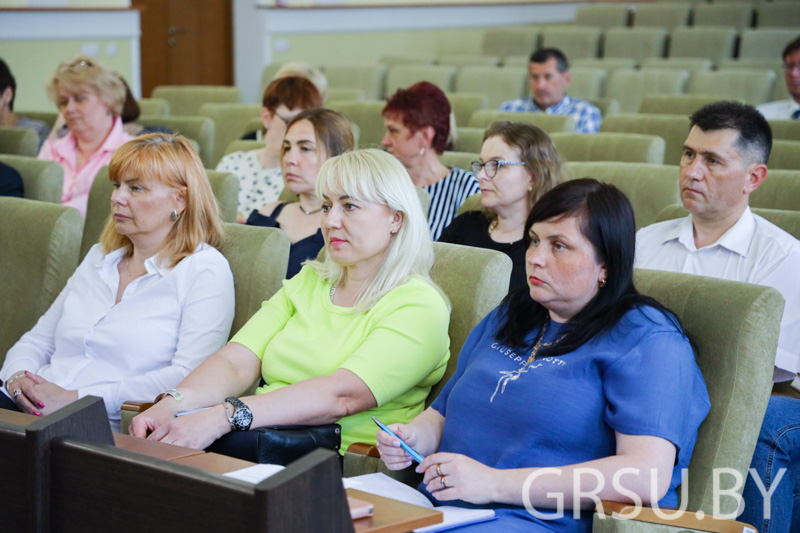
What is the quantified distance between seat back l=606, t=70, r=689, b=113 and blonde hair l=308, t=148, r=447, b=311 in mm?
4185

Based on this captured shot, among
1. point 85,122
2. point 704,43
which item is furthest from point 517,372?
point 704,43

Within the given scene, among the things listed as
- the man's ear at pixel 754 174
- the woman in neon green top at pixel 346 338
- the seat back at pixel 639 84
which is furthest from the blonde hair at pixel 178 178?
the seat back at pixel 639 84

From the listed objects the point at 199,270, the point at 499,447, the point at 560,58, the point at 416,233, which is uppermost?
the point at 560,58

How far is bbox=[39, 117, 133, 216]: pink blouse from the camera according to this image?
396cm

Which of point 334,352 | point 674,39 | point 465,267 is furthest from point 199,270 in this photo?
point 674,39

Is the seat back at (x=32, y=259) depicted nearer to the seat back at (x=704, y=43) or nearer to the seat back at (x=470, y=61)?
the seat back at (x=470, y=61)

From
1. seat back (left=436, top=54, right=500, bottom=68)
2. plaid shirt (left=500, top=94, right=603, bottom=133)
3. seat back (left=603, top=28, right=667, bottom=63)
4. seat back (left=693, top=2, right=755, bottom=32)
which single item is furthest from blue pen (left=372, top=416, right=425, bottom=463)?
seat back (left=693, top=2, right=755, bottom=32)

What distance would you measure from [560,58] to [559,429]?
4.02m

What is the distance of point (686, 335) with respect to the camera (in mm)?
1722

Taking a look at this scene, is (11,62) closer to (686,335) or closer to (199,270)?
(199,270)

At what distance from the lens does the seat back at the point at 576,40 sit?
8140 mm

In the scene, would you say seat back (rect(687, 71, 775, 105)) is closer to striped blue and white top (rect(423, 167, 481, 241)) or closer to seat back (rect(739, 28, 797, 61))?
seat back (rect(739, 28, 797, 61))

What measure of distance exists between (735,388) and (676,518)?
316 mm

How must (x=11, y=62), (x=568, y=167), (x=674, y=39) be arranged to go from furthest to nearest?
(x=674, y=39) → (x=11, y=62) → (x=568, y=167)
